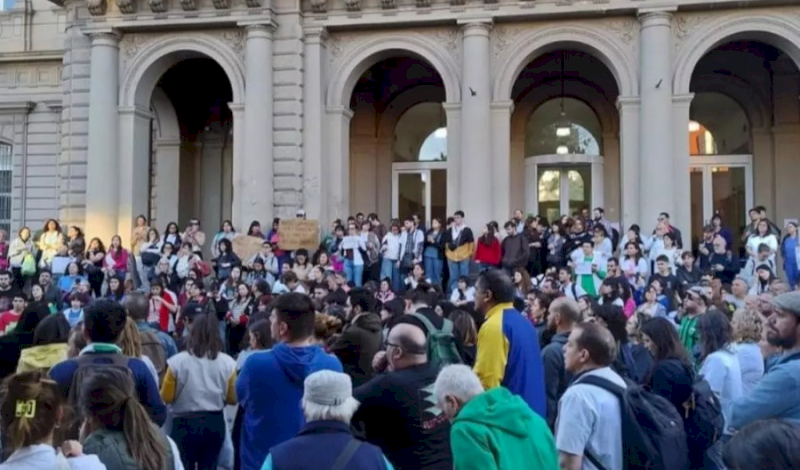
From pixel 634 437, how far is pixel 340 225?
15.2m

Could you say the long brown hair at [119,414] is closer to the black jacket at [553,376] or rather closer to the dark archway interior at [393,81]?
the black jacket at [553,376]

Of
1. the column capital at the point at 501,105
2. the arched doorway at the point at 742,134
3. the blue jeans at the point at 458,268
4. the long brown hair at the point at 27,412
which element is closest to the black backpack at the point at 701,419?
the long brown hair at the point at 27,412

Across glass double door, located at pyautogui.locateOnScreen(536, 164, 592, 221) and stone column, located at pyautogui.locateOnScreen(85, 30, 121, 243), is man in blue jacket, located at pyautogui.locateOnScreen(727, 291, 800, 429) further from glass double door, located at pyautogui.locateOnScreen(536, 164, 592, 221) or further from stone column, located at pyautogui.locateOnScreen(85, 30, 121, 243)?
glass double door, located at pyautogui.locateOnScreen(536, 164, 592, 221)

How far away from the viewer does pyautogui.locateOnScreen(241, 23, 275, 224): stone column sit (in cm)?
2056

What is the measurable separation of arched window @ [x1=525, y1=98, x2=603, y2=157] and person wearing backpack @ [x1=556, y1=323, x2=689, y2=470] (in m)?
20.4

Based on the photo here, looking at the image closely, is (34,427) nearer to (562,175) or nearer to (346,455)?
(346,455)

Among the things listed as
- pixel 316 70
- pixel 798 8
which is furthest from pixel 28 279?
pixel 798 8

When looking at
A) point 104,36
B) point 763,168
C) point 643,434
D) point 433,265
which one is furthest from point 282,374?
point 763,168

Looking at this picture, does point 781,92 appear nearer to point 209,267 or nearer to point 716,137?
point 716,137

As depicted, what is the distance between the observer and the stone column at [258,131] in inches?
810

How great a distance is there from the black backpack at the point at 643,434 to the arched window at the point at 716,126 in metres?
20.9

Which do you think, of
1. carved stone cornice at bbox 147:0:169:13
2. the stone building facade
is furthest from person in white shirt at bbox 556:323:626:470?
carved stone cornice at bbox 147:0:169:13

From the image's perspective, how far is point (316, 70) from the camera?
2114 cm

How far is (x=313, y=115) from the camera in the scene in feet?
69.3
